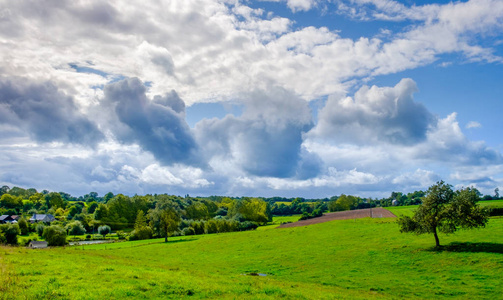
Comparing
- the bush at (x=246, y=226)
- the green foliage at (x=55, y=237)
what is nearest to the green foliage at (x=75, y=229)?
the green foliage at (x=55, y=237)

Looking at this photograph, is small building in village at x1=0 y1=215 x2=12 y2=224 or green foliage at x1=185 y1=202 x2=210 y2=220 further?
green foliage at x1=185 y1=202 x2=210 y2=220

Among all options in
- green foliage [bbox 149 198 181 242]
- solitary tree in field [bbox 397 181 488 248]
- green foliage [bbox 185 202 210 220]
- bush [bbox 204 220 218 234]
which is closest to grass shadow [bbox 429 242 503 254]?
solitary tree in field [bbox 397 181 488 248]

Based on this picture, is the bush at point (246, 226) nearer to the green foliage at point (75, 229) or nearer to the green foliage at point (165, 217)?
the green foliage at point (165, 217)

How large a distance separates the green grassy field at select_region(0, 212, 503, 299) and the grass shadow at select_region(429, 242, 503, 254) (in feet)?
0.39

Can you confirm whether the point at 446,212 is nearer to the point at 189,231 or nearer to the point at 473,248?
the point at 473,248

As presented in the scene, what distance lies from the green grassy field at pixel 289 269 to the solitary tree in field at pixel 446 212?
9.90ft

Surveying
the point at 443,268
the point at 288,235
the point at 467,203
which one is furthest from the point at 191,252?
the point at 467,203

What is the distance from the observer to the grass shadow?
43.8 meters

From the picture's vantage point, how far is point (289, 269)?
44250 mm


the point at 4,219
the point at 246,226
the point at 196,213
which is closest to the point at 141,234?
the point at 246,226

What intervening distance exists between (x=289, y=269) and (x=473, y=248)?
26981mm

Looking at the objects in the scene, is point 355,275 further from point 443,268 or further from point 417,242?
point 417,242

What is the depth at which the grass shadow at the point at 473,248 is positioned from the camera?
43781 millimetres

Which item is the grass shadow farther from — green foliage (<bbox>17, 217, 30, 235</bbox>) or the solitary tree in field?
green foliage (<bbox>17, 217, 30, 235</bbox>)
